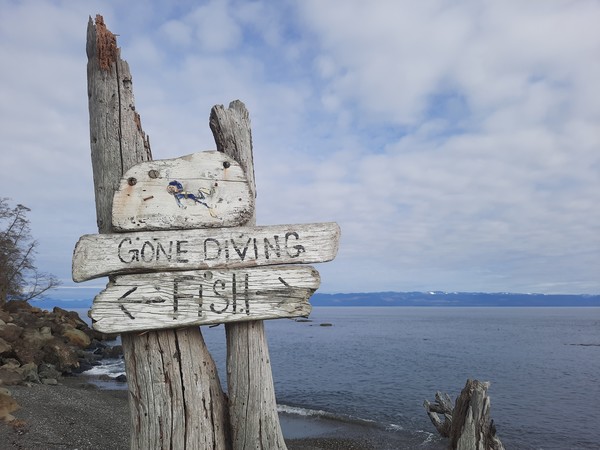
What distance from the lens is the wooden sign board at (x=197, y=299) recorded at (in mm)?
3281

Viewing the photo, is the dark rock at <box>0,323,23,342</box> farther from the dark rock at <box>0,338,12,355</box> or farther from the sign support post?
the sign support post

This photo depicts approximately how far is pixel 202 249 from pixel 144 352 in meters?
0.92

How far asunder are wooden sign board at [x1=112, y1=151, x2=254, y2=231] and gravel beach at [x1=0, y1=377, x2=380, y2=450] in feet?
22.1

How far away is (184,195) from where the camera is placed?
139 inches

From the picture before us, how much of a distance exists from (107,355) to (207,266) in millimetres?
31876

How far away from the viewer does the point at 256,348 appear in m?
3.57

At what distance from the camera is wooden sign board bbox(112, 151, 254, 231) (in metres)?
3.46

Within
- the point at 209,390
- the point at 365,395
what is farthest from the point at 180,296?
the point at 365,395

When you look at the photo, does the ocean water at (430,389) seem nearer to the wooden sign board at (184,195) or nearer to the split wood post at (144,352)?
the split wood post at (144,352)

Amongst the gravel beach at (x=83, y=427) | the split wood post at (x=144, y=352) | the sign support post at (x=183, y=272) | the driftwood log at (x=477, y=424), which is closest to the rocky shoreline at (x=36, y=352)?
the gravel beach at (x=83, y=427)

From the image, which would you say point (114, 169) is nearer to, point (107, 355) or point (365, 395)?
point (365, 395)

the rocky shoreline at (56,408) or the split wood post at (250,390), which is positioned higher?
the split wood post at (250,390)

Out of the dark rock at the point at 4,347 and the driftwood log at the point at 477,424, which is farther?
the dark rock at the point at 4,347

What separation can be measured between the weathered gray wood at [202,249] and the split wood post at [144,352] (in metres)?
0.32
